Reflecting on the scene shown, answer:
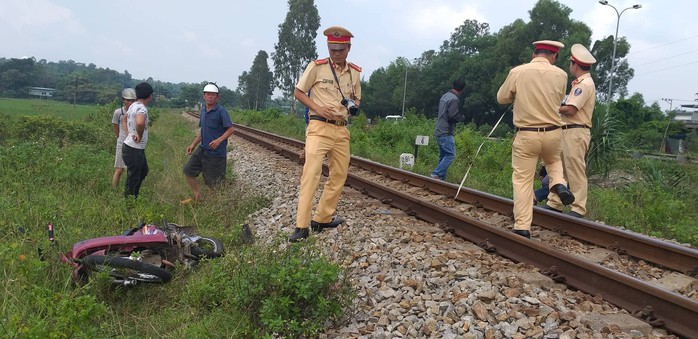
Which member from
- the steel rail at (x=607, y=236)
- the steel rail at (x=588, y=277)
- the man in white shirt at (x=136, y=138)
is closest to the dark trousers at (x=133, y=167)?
the man in white shirt at (x=136, y=138)

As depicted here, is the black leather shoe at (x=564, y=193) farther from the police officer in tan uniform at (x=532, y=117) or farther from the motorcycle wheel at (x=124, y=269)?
the motorcycle wheel at (x=124, y=269)

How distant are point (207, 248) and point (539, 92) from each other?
11.2 ft

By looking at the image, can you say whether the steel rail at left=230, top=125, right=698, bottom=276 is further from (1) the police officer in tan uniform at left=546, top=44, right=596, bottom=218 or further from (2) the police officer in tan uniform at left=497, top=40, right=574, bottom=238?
(2) the police officer in tan uniform at left=497, top=40, right=574, bottom=238

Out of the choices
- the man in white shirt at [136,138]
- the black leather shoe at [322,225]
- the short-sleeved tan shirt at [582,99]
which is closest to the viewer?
the black leather shoe at [322,225]

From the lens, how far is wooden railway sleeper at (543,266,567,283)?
392cm

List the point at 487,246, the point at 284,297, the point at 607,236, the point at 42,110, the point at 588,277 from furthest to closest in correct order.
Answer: the point at 42,110 < the point at 607,236 < the point at 487,246 < the point at 588,277 < the point at 284,297

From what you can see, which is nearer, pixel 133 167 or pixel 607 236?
A: pixel 607 236

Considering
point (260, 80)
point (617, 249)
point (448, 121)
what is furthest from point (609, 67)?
point (617, 249)

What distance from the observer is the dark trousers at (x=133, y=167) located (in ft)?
21.7

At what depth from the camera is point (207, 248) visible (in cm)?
489

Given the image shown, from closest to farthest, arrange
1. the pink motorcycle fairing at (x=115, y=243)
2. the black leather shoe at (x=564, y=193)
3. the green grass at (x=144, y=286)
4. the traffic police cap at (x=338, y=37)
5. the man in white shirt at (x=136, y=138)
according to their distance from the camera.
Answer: the green grass at (x=144, y=286) < the pink motorcycle fairing at (x=115, y=243) < the traffic police cap at (x=338, y=37) < the black leather shoe at (x=564, y=193) < the man in white shirt at (x=136, y=138)

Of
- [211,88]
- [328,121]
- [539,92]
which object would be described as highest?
[539,92]

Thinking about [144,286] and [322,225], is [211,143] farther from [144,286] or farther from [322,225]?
[144,286]

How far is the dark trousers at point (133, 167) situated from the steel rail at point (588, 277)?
11.8 feet
